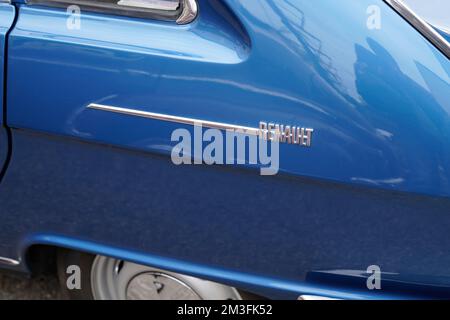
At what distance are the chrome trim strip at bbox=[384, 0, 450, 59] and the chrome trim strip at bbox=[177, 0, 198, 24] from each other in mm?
563

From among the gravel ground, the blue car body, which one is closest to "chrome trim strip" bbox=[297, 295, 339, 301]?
the blue car body

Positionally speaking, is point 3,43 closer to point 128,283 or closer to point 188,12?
point 188,12

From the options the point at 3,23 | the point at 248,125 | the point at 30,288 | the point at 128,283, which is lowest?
the point at 30,288

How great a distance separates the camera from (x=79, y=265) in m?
2.37

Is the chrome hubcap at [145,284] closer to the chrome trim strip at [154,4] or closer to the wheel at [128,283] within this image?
the wheel at [128,283]

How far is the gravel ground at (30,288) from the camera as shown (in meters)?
2.84

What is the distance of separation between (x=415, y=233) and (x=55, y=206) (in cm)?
117

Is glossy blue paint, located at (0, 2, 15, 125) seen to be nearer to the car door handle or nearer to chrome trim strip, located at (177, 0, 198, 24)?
the car door handle

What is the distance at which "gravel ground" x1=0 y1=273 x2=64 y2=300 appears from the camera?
2.84 m

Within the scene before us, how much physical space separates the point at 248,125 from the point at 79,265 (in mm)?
997

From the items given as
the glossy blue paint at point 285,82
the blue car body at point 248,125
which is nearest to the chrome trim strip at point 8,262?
the blue car body at point 248,125

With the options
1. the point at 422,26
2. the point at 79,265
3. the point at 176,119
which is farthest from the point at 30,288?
the point at 422,26

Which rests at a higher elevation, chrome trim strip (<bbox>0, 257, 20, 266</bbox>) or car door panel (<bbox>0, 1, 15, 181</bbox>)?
car door panel (<bbox>0, 1, 15, 181</bbox>)

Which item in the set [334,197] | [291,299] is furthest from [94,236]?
[334,197]
